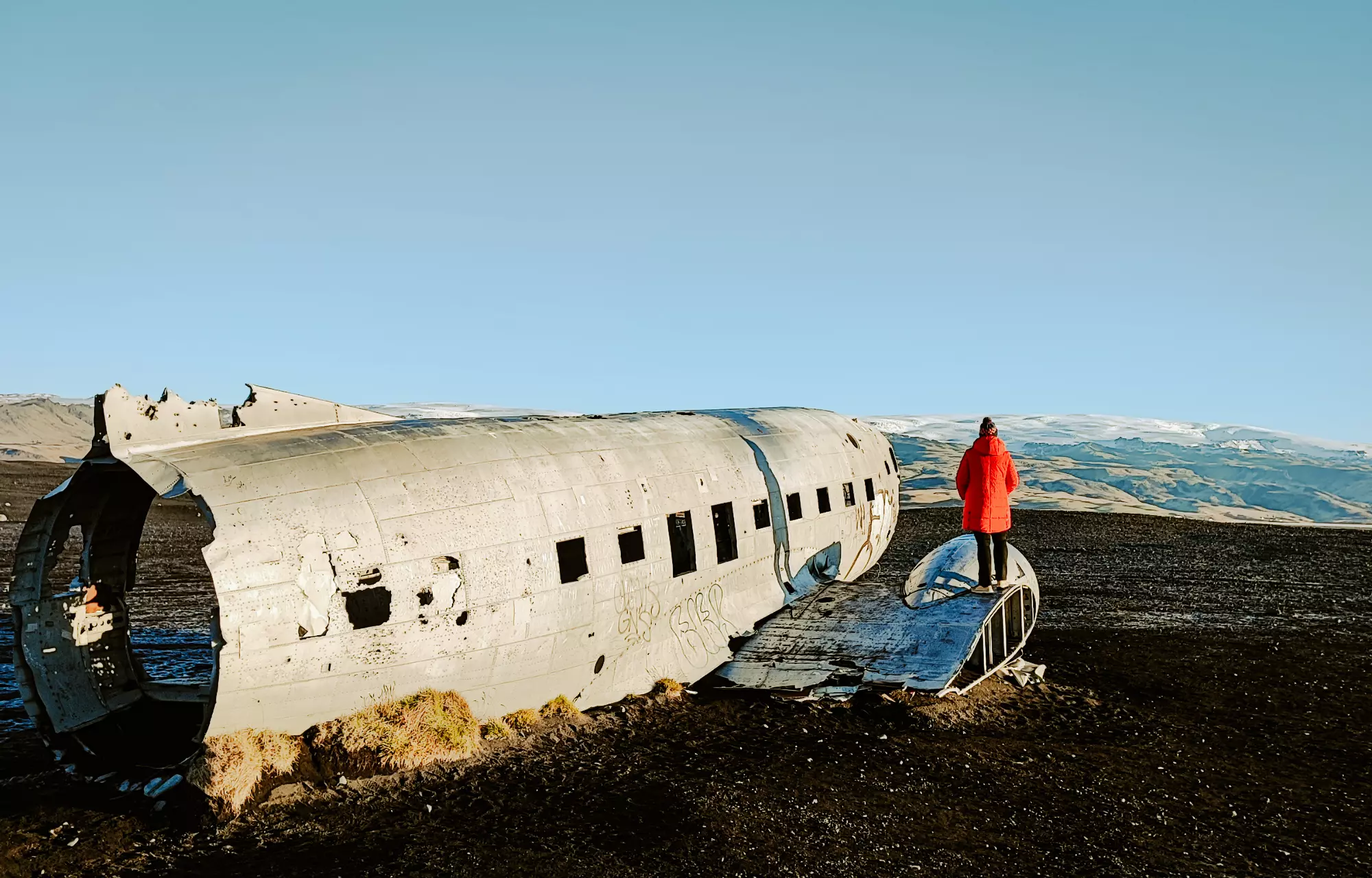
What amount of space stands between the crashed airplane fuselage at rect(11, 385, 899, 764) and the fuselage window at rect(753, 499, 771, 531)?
742 mm

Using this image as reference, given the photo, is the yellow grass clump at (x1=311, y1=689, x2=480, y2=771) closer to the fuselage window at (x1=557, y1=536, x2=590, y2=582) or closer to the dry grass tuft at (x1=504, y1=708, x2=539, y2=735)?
the dry grass tuft at (x1=504, y1=708, x2=539, y2=735)

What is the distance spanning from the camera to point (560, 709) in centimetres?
1305

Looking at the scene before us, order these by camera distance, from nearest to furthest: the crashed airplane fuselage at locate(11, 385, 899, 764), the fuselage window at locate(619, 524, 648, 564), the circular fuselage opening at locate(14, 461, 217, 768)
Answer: the crashed airplane fuselage at locate(11, 385, 899, 764) → the circular fuselage opening at locate(14, 461, 217, 768) → the fuselage window at locate(619, 524, 648, 564)

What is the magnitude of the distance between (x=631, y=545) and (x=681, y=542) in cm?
142

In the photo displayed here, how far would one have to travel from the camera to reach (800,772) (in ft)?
39.8

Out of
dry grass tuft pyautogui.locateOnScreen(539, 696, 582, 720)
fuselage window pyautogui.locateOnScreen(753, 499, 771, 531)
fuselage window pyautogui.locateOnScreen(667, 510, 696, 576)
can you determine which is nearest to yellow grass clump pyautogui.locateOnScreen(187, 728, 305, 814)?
dry grass tuft pyautogui.locateOnScreen(539, 696, 582, 720)

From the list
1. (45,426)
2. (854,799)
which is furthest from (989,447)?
(45,426)

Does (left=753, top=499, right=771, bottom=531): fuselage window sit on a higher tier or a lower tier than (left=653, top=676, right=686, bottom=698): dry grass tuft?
higher

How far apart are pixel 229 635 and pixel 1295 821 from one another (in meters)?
12.5

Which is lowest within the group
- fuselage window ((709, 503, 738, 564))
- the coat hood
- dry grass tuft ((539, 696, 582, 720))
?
dry grass tuft ((539, 696, 582, 720))

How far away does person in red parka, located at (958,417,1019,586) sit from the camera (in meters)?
16.2

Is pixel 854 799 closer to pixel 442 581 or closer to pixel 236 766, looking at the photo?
pixel 442 581

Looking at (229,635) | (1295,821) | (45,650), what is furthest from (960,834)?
(45,650)

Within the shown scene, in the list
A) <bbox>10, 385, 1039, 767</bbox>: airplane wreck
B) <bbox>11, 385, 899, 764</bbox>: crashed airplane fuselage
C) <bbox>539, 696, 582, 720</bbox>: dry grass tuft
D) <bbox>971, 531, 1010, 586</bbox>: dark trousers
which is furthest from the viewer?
<bbox>971, 531, 1010, 586</bbox>: dark trousers
